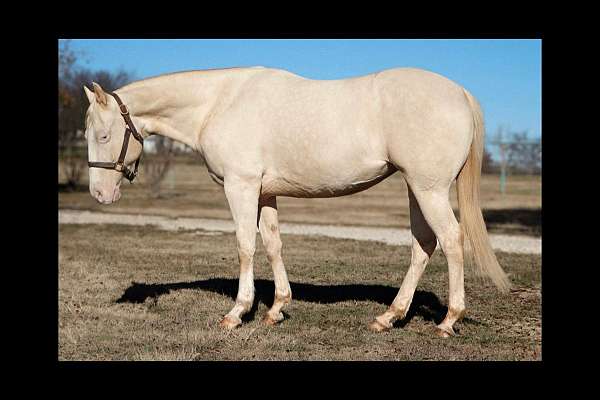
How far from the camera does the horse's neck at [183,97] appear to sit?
19.4 feet

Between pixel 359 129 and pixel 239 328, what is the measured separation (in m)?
2.23

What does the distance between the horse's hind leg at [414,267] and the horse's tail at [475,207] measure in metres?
0.39

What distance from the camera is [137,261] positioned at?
32.3 feet

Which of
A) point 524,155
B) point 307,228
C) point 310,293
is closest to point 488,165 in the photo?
point 524,155

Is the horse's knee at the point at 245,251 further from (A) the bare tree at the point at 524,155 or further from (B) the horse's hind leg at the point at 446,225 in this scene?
(A) the bare tree at the point at 524,155

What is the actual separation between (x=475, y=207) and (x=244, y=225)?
215cm

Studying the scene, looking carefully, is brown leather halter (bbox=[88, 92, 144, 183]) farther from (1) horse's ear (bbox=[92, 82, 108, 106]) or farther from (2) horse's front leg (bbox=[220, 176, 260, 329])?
(2) horse's front leg (bbox=[220, 176, 260, 329])

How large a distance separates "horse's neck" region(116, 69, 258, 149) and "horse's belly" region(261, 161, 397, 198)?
3.12ft

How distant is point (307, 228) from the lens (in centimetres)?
1505

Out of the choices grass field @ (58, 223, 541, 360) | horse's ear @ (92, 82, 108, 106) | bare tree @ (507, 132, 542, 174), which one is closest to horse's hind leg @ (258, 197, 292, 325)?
grass field @ (58, 223, 541, 360)

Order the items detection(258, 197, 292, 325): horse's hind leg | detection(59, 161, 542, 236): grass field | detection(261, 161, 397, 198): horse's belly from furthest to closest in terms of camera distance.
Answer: detection(59, 161, 542, 236): grass field, detection(258, 197, 292, 325): horse's hind leg, detection(261, 161, 397, 198): horse's belly

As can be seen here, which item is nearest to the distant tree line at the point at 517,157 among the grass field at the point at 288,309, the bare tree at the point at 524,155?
the bare tree at the point at 524,155

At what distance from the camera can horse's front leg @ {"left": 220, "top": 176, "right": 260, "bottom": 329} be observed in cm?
558
